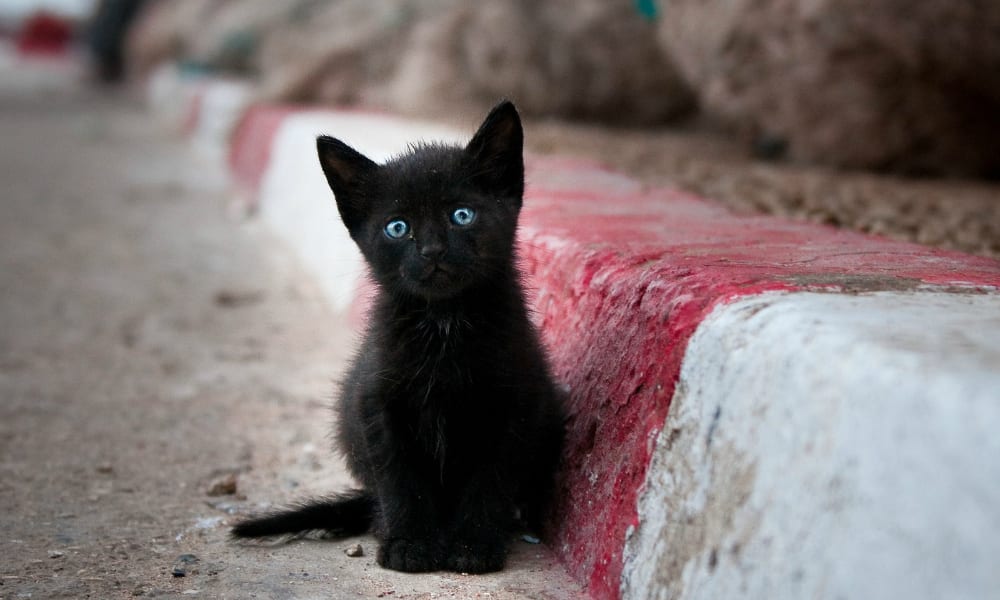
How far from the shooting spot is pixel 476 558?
2012 millimetres

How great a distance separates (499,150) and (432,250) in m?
0.29

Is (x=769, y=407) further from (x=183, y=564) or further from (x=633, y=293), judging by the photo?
(x=183, y=564)

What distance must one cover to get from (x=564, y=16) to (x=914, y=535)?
19.2 feet

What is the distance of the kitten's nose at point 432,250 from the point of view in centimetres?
202

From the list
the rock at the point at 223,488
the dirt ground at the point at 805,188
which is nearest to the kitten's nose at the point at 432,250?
the rock at the point at 223,488

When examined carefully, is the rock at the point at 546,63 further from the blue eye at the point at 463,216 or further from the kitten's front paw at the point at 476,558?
the kitten's front paw at the point at 476,558

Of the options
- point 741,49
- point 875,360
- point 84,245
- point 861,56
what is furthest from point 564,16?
point 875,360

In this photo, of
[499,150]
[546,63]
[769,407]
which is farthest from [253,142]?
[769,407]

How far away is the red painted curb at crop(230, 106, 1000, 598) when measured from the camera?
178 cm

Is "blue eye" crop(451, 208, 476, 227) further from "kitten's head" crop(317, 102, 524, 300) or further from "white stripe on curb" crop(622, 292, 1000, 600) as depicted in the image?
"white stripe on curb" crop(622, 292, 1000, 600)

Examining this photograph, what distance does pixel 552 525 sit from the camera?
2.15m

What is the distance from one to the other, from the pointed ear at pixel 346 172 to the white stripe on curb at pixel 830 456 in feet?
2.72

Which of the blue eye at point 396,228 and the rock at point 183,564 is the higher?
the blue eye at point 396,228

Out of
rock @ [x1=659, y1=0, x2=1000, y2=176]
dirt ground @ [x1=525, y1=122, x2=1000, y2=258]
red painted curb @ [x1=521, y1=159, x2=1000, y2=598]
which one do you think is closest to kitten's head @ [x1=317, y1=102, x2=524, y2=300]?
red painted curb @ [x1=521, y1=159, x2=1000, y2=598]
